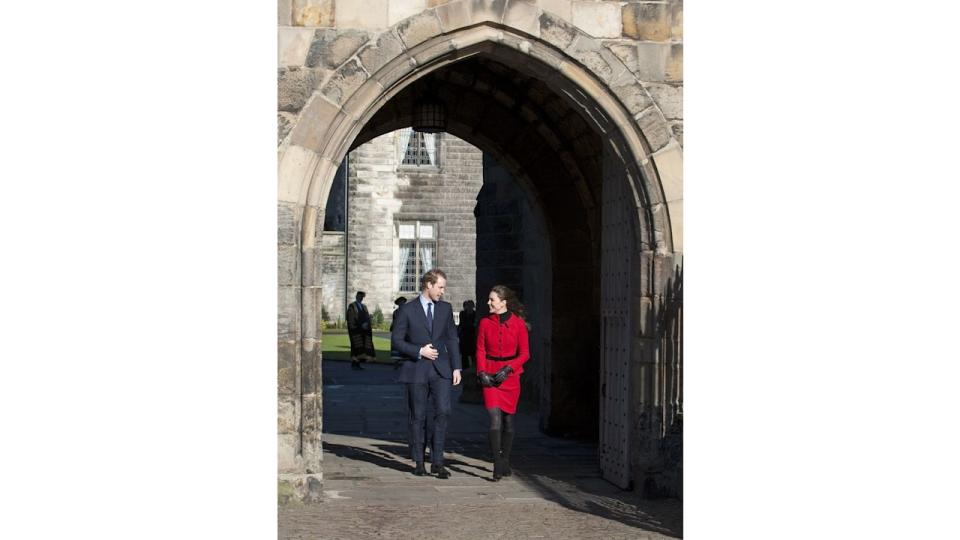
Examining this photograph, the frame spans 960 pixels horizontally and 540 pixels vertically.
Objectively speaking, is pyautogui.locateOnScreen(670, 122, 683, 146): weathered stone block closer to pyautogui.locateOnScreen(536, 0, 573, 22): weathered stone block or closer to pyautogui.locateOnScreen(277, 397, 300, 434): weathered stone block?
pyautogui.locateOnScreen(536, 0, 573, 22): weathered stone block

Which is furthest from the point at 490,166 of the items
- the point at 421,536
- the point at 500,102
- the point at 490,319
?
the point at 421,536

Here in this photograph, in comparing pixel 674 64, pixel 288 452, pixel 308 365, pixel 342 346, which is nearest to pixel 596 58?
pixel 674 64

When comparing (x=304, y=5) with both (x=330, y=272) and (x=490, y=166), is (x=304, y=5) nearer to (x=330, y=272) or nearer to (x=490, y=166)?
(x=490, y=166)

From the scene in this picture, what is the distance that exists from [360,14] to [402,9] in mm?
231

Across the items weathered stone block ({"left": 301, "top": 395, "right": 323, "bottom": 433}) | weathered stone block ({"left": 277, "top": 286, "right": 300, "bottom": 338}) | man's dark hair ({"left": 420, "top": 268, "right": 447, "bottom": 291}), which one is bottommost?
weathered stone block ({"left": 301, "top": 395, "right": 323, "bottom": 433})

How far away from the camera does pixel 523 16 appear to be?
7949 millimetres

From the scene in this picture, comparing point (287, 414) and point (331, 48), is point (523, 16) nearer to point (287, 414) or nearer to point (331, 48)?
point (331, 48)

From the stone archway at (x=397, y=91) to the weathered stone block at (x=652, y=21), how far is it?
0.69 feet

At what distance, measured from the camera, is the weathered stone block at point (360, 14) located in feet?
25.7

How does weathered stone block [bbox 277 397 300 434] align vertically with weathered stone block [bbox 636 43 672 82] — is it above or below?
below

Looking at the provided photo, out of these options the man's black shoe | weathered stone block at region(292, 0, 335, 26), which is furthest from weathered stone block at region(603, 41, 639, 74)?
the man's black shoe

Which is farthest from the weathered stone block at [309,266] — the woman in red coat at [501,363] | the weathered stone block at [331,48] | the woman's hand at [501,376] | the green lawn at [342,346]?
the green lawn at [342,346]

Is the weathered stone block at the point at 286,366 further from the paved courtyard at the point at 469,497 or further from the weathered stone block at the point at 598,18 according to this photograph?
the weathered stone block at the point at 598,18

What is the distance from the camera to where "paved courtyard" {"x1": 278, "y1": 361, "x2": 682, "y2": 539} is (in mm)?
7293
